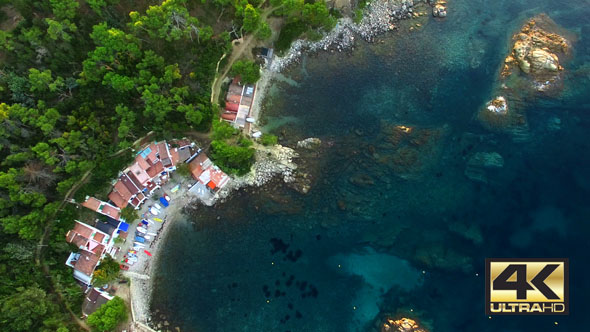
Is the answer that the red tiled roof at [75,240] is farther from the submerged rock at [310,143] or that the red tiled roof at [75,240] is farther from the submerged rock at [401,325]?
the submerged rock at [401,325]

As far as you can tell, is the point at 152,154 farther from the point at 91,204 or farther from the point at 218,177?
the point at 91,204

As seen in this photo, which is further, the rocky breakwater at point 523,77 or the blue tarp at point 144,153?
the rocky breakwater at point 523,77

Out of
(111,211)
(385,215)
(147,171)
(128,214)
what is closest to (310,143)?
(385,215)

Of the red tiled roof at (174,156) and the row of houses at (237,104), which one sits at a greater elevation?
the row of houses at (237,104)

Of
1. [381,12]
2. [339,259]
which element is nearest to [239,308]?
[339,259]

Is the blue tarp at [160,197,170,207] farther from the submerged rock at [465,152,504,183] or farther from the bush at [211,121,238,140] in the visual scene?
the submerged rock at [465,152,504,183]

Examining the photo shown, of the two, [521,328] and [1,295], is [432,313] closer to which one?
[521,328]

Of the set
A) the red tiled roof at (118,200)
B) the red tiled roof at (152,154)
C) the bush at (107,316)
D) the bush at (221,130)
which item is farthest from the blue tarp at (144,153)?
the bush at (107,316)
